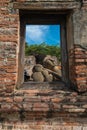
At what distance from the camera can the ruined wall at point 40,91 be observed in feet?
13.4

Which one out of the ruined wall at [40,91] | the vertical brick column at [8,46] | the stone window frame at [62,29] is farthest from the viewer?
the stone window frame at [62,29]

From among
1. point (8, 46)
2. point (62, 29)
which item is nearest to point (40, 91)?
point (8, 46)

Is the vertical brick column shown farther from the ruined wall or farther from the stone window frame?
the stone window frame

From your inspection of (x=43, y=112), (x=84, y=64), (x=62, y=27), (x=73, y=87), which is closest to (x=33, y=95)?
(x=43, y=112)

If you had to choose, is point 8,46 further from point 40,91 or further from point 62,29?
point 62,29

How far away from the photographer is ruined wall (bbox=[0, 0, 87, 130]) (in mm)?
4090

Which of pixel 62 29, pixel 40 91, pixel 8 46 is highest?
pixel 62 29

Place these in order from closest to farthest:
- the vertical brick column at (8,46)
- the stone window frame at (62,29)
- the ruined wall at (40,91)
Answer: the ruined wall at (40,91) → the vertical brick column at (8,46) → the stone window frame at (62,29)

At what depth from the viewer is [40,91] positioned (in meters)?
4.44

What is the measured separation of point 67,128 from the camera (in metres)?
4.07

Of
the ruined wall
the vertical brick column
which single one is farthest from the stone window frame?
the vertical brick column

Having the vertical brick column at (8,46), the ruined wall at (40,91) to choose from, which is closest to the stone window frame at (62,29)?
the ruined wall at (40,91)

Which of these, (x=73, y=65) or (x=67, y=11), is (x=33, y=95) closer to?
Answer: (x=73, y=65)

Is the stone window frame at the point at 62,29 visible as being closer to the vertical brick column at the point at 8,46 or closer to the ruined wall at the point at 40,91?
the ruined wall at the point at 40,91
